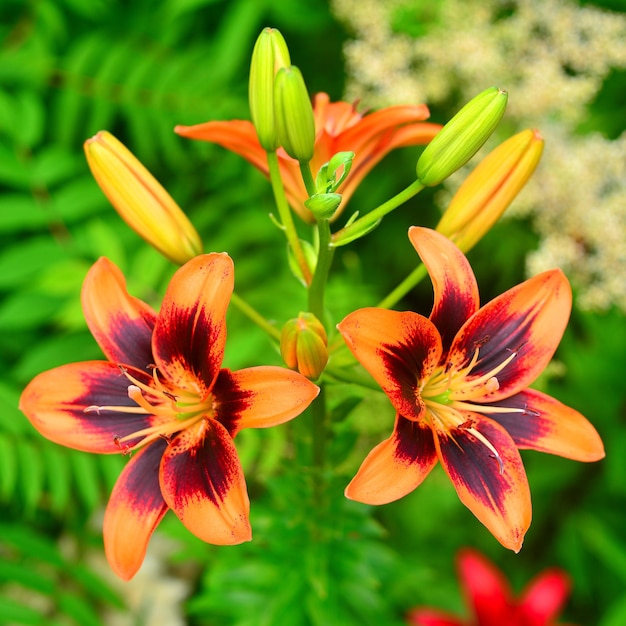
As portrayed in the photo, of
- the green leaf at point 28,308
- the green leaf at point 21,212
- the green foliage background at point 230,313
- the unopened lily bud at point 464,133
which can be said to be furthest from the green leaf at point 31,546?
the unopened lily bud at point 464,133

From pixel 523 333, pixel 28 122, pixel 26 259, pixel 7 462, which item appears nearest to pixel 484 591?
pixel 523 333

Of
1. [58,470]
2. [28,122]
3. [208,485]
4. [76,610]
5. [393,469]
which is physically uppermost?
[393,469]

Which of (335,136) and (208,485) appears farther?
(335,136)

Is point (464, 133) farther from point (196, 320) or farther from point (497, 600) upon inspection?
point (497, 600)

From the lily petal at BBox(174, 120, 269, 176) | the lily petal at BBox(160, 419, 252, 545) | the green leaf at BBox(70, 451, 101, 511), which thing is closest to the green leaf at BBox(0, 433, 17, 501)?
the green leaf at BBox(70, 451, 101, 511)

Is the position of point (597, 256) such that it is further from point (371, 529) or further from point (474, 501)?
point (474, 501)

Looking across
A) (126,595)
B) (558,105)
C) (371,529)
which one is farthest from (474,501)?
(126,595)

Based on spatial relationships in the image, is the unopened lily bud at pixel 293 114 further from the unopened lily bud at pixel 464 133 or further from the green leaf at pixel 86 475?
the green leaf at pixel 86 475
